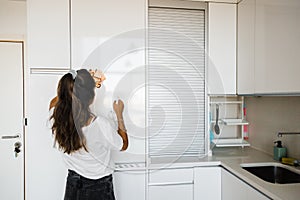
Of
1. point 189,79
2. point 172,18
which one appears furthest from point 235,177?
point 172,18

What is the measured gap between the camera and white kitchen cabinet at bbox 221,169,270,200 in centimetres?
142

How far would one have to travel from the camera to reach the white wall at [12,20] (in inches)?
90.6

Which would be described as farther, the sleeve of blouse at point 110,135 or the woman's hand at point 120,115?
the woman's hand at point 120,115

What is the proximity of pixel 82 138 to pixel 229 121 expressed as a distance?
4.42ft

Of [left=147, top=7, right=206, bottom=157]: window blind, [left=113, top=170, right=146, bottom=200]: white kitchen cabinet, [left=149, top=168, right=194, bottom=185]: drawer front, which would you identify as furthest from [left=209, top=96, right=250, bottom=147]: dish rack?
[left=113, top=170, right=146, bottom=200]: white kitchen cabinet

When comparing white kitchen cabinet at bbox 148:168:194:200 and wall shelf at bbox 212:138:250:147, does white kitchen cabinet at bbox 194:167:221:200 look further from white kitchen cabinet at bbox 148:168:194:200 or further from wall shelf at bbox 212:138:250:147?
wall shelf at bbox 212:138:250:147

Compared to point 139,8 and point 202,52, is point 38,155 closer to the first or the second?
point 139,8

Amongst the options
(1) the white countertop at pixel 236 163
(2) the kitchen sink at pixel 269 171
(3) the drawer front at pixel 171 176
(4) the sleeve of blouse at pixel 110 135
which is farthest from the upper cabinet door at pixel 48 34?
(2) the kitchen sink at pixel 269 171

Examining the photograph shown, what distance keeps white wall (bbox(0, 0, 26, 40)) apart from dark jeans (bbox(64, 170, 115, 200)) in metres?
1.52

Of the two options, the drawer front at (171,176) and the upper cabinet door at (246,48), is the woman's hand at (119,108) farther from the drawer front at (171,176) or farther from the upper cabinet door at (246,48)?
the upper cabinet door at (246,48)

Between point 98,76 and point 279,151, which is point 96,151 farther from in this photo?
point 279,151

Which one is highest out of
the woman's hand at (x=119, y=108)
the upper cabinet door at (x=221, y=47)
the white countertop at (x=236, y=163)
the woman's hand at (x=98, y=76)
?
the upper cabinet door at (x=221, y=47)

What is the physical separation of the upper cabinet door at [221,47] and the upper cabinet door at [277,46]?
1.00ft

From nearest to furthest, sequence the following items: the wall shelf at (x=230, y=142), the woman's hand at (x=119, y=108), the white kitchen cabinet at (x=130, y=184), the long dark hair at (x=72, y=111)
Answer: the long dark hair at (x=72, y=111)
the woman's hand at (x=119, y=108)
the white kitchen cabinet at (x=130, y=184)
the wall shelf at (x=230, y=142)
